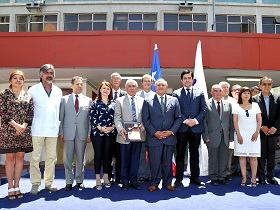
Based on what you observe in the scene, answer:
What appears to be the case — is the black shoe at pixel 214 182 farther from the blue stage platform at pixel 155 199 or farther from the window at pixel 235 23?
the window at pixel 235 23

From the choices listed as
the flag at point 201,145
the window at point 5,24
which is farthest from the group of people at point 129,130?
the window at point 5,24

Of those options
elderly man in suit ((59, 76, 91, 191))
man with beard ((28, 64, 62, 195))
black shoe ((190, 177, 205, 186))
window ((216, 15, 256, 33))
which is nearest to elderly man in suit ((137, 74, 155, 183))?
black shoe ((190, 177, 205, 186))

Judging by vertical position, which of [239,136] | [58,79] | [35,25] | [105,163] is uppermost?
[35,25]

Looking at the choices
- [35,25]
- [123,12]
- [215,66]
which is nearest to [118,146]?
[215,66]

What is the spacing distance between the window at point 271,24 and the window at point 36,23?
11.9 metres

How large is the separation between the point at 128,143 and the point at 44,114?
127cm

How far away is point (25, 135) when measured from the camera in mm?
4297

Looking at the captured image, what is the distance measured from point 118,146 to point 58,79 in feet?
19.3

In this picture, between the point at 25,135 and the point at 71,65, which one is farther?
the point at 71,65

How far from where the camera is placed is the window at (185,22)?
17.5m

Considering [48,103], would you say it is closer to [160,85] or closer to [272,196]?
[160,85]

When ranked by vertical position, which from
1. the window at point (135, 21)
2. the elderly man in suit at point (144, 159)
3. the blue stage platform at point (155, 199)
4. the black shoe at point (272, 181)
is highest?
the window at point (135, 21)

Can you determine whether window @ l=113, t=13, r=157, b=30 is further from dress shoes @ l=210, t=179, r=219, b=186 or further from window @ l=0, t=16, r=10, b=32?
dress shoes @ l=210, t=179, r=219, b=186

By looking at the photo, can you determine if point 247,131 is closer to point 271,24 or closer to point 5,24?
point 271,24
